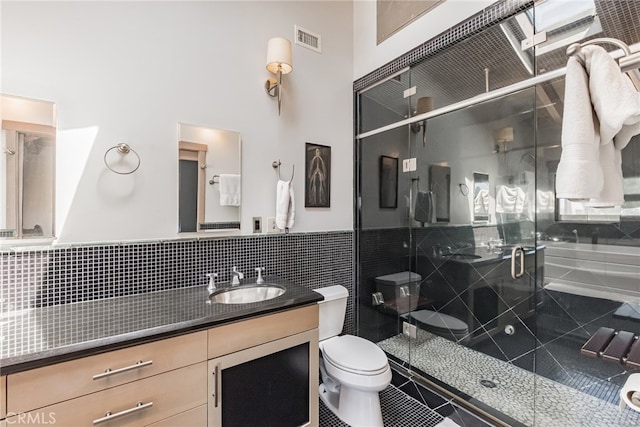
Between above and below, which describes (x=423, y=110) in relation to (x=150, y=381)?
above

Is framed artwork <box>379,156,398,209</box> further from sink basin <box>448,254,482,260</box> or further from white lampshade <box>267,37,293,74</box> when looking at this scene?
white lampshade <box>267,37,293,74</box>

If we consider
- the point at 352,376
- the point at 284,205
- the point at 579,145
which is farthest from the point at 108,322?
the point at 579,145

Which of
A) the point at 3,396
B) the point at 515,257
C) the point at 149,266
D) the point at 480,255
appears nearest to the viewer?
the point at 3,396

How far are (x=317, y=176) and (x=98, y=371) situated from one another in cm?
173

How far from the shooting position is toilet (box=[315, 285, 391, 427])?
1.62 metres

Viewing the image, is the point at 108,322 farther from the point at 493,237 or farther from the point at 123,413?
the point at 493,237

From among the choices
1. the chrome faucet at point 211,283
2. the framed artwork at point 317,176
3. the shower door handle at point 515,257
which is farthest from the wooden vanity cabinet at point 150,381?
the shower door handle at point 515,257

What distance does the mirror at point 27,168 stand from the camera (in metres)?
1.28

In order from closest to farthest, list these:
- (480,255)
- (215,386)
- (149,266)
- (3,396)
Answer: (3,396)
(215,386)
(149,266)
(480,255)

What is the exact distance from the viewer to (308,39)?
225 centimetres

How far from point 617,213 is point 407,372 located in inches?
66.5

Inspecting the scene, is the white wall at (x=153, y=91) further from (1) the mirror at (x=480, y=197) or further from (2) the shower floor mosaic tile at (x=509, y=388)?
(2) the shower floor mosaic tile at (x=509, y=388)

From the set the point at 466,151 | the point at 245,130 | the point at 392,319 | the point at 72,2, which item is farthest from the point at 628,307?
the point at 72,2

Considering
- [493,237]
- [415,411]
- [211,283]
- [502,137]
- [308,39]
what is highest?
[308,39]
